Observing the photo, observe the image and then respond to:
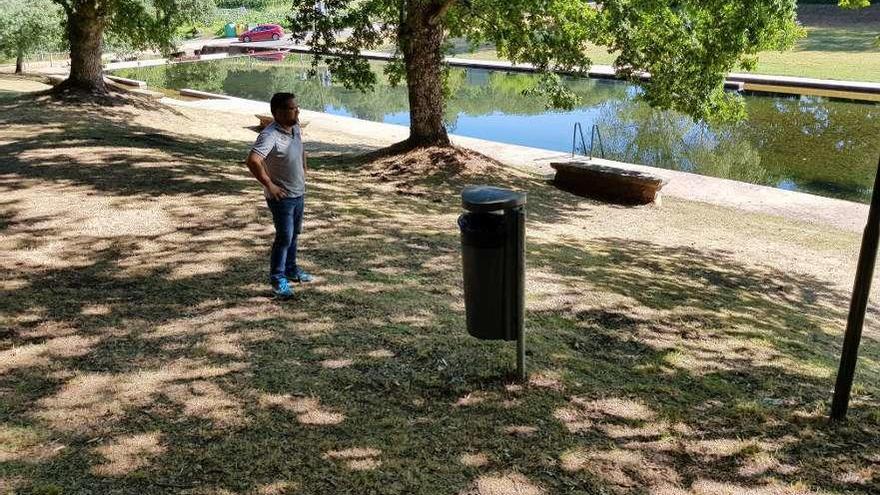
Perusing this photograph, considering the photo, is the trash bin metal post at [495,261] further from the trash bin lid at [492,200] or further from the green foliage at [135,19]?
the green foliage at [135,19]

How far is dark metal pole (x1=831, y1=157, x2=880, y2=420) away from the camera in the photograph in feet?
13.4

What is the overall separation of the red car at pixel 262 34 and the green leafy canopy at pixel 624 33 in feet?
134

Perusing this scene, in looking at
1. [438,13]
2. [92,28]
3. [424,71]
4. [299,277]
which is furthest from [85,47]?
[299,277]

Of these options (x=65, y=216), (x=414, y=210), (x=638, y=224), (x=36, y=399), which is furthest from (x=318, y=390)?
(x=638, y=224)

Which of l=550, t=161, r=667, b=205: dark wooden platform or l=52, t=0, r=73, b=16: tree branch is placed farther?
l=52, t=0, r=73, b=16: tree branch

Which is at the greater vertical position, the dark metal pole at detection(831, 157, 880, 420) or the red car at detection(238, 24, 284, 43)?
the red car at detection(238, 24, 284, 43)

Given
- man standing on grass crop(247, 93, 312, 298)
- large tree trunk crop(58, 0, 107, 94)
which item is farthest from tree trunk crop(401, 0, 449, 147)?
large tree trunk crop(58, 0, 107, 94)

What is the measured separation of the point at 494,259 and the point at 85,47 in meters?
14.9

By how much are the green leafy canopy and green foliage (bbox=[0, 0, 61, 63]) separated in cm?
1985

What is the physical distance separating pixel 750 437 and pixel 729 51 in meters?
9.71

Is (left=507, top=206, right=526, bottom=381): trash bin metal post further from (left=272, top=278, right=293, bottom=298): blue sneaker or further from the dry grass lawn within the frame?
(left=272, top=278, right=293, bottom=298): blue sneaker

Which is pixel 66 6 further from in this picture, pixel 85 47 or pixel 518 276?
pixel 518 276

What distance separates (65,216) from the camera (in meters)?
7.49

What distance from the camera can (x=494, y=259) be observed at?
4.33m
